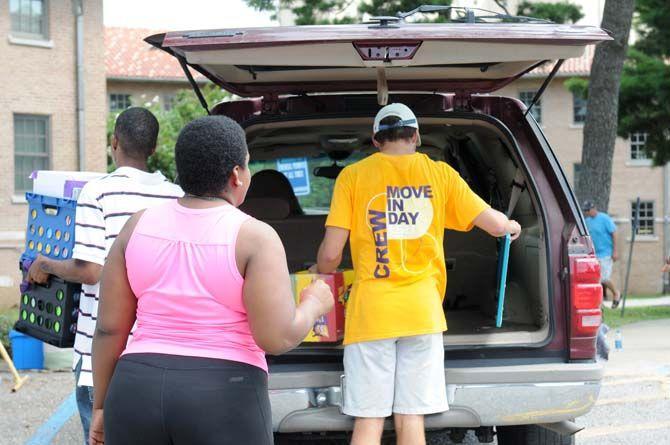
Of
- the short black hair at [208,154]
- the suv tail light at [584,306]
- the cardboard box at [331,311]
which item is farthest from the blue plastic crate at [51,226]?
the suv tail light at [584,306]

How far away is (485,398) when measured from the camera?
4.44 metres

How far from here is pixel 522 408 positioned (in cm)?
443

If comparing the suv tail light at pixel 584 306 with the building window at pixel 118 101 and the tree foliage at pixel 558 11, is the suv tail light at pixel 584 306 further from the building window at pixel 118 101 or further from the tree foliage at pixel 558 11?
the building window at pixel 118 101

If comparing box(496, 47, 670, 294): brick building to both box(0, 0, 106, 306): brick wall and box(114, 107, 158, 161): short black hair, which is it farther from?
box(114, 107, 158, 161): short black hair

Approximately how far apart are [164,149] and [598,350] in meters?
27.3

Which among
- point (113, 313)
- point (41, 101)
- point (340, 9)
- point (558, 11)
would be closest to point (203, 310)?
point (113, 313)

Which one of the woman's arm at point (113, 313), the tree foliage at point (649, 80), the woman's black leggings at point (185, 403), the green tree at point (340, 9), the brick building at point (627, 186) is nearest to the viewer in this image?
the woman's black leggings at point (185, 403)

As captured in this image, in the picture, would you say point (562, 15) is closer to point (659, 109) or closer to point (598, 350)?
point (659, 109)

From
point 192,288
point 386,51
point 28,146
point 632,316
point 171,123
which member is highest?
point 171,123

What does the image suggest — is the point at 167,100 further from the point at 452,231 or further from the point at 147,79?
the point at 452,231

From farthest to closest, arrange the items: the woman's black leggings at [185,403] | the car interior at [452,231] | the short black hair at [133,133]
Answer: the car interior at [452,231] < the short black hair at [133,133] < the woman's black leggings at [185,403]

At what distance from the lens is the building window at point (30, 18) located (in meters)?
24.2

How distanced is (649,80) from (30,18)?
13860 millimetres

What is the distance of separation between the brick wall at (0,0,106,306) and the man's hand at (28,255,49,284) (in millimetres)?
19227
